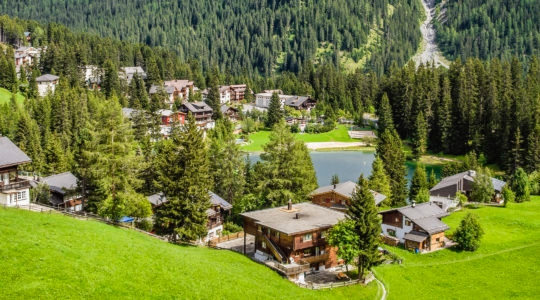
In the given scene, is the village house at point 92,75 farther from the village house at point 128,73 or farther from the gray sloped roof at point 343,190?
the gray sloped roof at point 343,190

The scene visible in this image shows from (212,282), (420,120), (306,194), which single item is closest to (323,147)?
(420,120)

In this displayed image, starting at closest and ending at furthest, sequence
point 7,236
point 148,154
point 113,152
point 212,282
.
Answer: point 7,236, point 212,282, point 113,152, point 148,154

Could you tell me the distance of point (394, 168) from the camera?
78.4 metres

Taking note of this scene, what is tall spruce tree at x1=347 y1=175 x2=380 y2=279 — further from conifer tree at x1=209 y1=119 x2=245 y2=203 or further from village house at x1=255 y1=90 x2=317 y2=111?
village house at x1=255 y1=90 x2=317 y2=111

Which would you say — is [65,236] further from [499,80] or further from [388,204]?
[499,80]

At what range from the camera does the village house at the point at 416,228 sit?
5506cm

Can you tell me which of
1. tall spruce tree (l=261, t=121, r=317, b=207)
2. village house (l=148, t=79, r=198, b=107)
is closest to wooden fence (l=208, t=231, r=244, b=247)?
tall spruce tree (l=261, t=121, r=317, b=207)

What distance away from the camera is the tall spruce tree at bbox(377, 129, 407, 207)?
76875mm

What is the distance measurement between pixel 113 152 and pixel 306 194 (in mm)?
23870

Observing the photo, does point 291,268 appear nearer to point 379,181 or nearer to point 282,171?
point 282,171

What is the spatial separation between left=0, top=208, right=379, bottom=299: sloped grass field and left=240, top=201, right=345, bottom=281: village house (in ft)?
15.8

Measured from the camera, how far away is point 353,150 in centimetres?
13225

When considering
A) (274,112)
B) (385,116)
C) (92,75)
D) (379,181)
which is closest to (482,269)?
(379,181)

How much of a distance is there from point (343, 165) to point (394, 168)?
110ft
